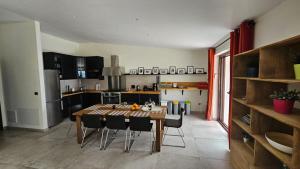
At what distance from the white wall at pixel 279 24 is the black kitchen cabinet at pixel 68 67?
5144 millimetres

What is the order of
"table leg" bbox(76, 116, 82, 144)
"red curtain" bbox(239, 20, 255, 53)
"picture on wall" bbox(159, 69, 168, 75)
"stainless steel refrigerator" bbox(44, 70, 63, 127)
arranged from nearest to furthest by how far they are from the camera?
"red curtain" bbox(239, 20, 255, 53) < "table leg" bbox(76, 116, 82, 144) < "stainless steel refrigerator" bbox(44, 70, 63, 127) < "picture on wall" bbox(159, 69, 168, 75)

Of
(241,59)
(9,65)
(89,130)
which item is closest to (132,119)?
(89,130)

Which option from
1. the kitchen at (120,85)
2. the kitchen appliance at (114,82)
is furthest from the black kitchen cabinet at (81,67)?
the kitchen appliance at (114,82)

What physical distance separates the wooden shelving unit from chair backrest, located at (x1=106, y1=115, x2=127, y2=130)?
1.94m

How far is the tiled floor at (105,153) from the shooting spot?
2.44m

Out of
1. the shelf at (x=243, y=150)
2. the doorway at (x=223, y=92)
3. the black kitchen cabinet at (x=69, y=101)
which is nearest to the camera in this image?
the shelf at (x=243, y=150)

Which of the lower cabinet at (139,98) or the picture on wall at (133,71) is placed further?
the picture on wall at (133,71)

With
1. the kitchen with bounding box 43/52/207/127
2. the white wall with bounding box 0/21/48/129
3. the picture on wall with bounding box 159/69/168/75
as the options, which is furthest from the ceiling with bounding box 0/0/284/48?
the picture on wall with bounding box 159/69/168/75

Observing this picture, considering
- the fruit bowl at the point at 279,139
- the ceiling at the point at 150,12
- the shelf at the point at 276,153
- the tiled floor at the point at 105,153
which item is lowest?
the tiled floor at the point at 105,153

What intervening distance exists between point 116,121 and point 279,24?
284 centimetres

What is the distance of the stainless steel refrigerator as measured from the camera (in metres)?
3.94

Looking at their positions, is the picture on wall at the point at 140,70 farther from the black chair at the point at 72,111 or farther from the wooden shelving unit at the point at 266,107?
the wooden shelving unit at the point at 266,107

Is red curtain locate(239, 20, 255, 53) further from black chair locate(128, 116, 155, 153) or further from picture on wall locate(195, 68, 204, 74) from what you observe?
picture on wall locate(195, 68, 204, 74)

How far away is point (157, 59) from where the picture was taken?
5707mm
